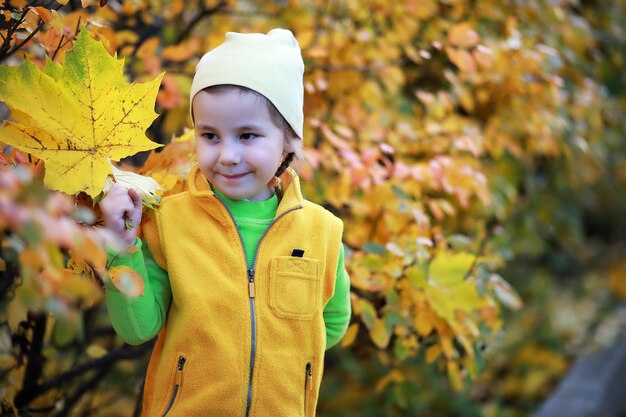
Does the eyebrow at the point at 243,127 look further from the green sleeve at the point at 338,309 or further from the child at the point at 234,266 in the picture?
the green sleeve at the point at 338,309

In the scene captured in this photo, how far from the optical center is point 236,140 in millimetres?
1585

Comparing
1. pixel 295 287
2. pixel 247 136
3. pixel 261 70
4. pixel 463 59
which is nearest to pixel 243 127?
pixel 247 136

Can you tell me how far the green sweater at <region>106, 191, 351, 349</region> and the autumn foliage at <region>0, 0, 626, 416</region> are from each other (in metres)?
0.09

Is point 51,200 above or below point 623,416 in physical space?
above

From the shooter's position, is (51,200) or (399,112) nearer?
(51,200)

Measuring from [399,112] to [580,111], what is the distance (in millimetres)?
1115

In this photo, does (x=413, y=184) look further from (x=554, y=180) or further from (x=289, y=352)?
(x=554, y=180)

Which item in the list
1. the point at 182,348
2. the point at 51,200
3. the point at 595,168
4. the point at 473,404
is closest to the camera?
the point at 51,200

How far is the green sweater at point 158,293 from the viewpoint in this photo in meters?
1.52

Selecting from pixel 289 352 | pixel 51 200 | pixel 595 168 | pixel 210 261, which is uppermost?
pixel 51 200

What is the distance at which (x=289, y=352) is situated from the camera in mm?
1646

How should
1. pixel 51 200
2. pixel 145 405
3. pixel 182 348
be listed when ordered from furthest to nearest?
1. pixel 145 405
2. pixel 182 348
3. pixel 51 200

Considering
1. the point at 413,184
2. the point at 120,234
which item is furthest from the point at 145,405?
the point at 413,184

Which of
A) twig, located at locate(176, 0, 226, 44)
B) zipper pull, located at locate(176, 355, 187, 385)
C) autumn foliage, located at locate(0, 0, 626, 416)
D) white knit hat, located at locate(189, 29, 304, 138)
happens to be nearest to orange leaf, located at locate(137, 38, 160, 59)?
autumn foliage, located at locate(0, 0, 626, 416)
